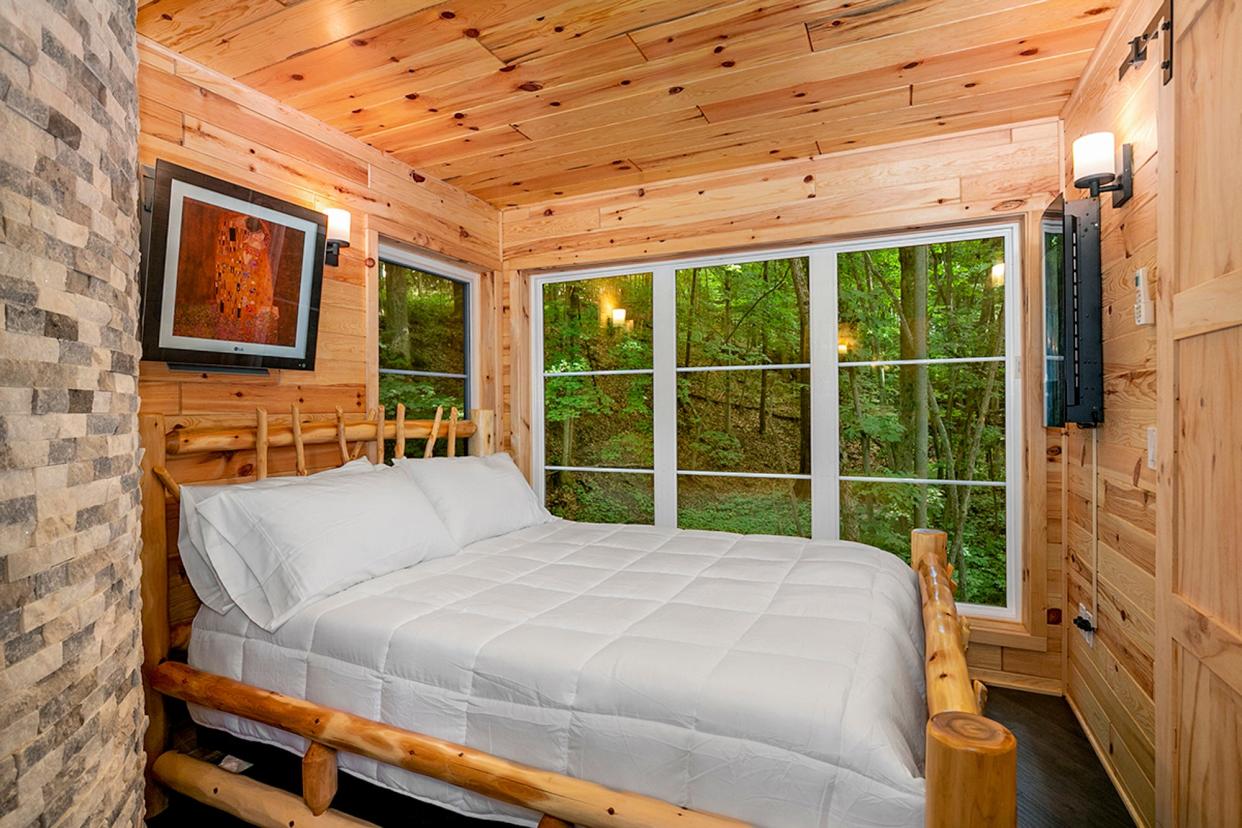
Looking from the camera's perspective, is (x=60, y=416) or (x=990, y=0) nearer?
(x=60, y=416)

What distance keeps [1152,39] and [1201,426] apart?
1.12 meters

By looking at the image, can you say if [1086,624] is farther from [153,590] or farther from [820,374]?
[153,590]

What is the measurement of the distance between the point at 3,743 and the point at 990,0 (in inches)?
109

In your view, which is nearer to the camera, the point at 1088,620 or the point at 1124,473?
the point at 1124,473

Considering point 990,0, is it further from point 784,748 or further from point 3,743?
point 3,743

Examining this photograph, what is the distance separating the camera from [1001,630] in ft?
9.36

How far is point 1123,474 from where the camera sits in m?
2.03

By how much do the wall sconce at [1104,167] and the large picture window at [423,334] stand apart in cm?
286

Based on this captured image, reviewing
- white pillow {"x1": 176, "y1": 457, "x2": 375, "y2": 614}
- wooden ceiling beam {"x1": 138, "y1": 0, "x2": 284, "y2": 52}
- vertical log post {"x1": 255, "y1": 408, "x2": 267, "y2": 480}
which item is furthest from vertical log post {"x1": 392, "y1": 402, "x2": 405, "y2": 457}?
wooden ceiling beam {"x1": 138, "y1": 0, "x2": 284, "y2": 52}

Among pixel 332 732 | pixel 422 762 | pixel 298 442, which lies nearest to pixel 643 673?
→ pixel 422 762

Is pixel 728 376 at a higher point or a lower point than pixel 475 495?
higher

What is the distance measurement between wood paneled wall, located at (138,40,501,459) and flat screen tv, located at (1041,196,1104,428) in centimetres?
278

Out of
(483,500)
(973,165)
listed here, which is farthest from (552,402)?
(973,165)

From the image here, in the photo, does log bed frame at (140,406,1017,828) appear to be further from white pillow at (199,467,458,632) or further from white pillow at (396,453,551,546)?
white pillow at (396,453,551,546)
